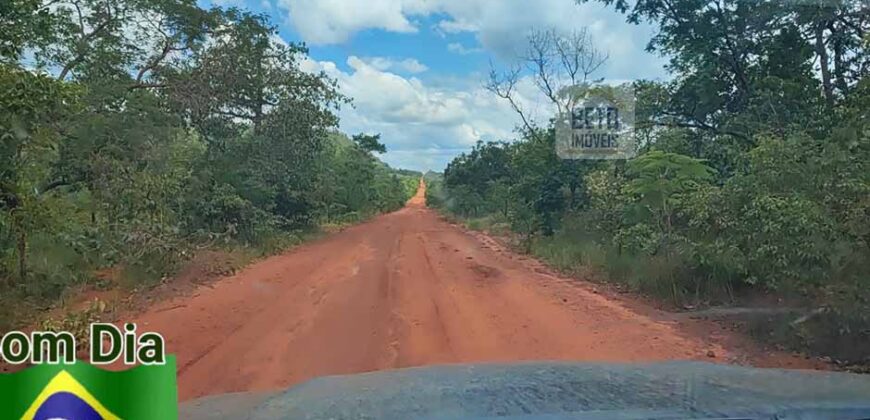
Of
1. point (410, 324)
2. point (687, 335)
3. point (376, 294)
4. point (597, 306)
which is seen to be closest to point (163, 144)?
point (376, 294)

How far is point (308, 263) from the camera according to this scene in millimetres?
14570

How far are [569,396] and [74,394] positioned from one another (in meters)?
1.76

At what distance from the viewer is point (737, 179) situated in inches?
332

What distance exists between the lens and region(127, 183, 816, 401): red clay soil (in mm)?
6285

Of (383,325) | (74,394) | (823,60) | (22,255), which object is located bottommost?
(383,325)

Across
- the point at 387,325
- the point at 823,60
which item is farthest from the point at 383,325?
the point at 823,60

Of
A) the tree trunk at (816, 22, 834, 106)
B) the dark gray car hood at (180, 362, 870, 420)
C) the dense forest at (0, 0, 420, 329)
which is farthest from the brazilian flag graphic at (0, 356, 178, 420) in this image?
the tree trunk at (816, 22, 834, 106)

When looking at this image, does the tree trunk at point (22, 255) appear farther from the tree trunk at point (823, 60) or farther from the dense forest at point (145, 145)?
the tree trunk at point (823, 60)

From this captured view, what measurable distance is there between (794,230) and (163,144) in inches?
443

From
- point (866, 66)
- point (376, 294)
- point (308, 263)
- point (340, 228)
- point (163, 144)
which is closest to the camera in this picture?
point (376, 294)

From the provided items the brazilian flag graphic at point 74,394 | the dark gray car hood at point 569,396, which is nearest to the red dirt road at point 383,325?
the dark gray car hood at point 569,396

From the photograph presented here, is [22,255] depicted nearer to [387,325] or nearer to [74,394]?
[387,325]

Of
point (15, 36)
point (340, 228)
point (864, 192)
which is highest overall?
point (15, 36)

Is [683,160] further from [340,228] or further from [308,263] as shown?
[340,228]
